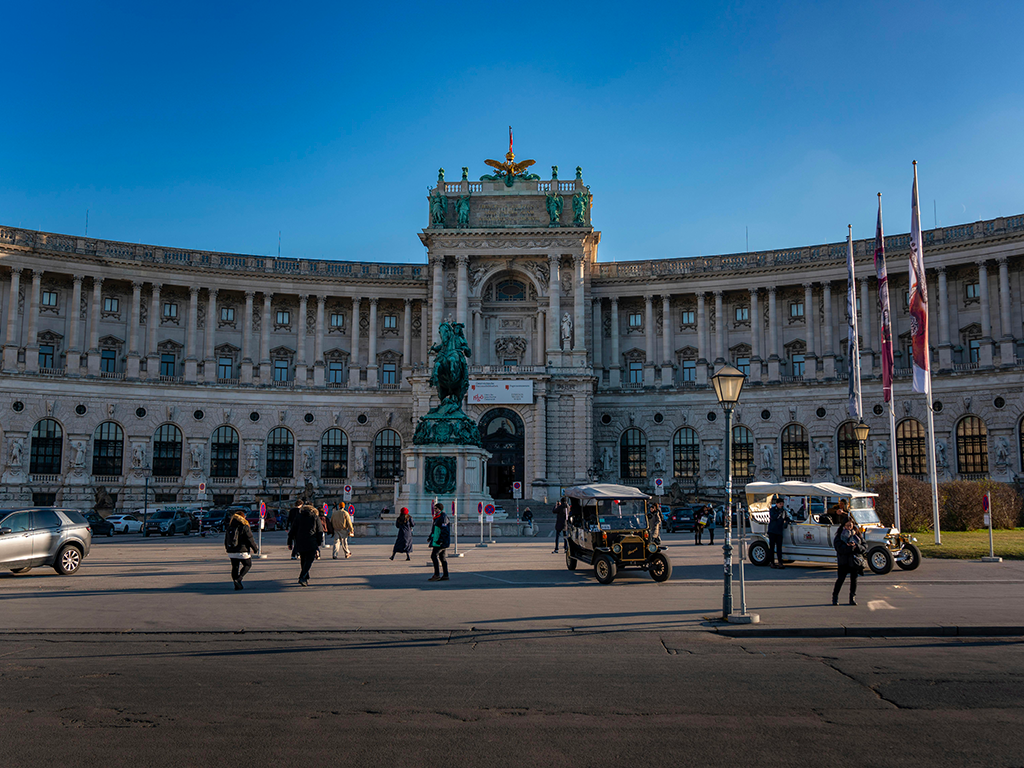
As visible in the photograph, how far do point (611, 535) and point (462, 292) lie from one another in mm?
49733

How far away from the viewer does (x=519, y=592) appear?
19.3 meters

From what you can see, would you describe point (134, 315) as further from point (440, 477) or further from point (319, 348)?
point (440, 477)

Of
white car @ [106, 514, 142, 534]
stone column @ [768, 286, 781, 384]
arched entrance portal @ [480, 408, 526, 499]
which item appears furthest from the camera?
stone column @ [768, 286, 781, 384]

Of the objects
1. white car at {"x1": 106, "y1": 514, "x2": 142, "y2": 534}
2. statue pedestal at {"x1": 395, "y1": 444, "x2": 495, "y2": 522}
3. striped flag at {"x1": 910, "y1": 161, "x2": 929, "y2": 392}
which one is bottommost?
white car at {"x1": 106, "y1": 514, "x2": 142, "y2": 534}

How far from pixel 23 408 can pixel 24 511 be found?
155 feet

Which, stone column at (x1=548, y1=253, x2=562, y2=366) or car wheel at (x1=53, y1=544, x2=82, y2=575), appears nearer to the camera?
car wheel at (x1=53, y1=544, x2=82, y2=575)

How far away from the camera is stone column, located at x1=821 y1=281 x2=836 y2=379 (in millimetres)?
68000

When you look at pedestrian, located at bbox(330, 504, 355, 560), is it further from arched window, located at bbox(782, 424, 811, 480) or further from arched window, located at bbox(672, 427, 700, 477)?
arched window, located at bbox(782, 424, 811, 480)

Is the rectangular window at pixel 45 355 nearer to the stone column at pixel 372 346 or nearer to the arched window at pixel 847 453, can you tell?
the stone column at pixel 372 346

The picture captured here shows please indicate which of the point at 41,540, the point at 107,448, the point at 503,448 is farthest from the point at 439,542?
the point at 107,448

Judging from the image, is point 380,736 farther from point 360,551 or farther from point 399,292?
point 399,292

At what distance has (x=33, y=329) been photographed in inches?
2576

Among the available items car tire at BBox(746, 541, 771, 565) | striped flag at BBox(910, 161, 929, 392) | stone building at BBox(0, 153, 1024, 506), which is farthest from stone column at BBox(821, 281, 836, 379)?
car tire at BBox(746, 541, 771, 565)

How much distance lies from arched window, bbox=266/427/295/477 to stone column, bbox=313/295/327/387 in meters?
5.26
